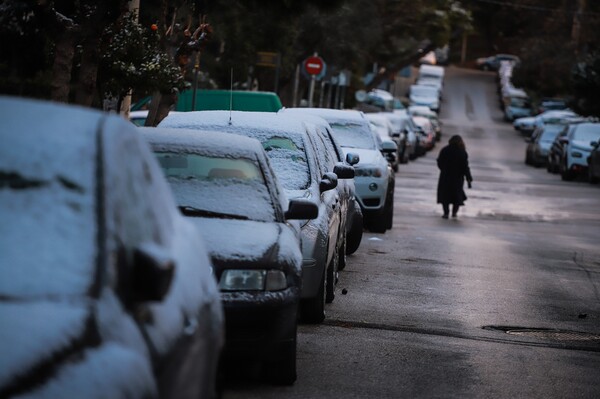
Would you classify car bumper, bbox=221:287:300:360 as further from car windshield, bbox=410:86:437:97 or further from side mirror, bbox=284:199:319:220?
car windshield, bbox=410:86:437:97

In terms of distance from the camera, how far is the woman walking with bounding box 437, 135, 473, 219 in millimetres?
25469

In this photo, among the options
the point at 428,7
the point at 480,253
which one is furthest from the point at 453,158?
the point at 428,7

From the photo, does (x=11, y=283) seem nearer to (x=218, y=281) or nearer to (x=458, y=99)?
(x=218, y=281)

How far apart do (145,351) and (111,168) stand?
0.63 meters

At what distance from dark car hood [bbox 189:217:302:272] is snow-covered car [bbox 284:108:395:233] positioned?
11.4m

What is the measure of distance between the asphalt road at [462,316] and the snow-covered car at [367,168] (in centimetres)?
37

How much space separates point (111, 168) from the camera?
4.73m

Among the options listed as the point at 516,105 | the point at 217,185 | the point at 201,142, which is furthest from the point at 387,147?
the point at 516,105

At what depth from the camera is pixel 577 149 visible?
40.3 meters

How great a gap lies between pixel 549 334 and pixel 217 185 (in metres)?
3.60

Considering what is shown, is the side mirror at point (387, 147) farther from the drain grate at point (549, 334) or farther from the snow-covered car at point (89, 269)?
the snow-covered car at point (89, 269)

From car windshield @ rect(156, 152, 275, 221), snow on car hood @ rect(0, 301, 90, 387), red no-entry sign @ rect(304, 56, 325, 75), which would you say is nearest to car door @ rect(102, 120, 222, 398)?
snow on car hood @ rect(0, 301, 90, 387)

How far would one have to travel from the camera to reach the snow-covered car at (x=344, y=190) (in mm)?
14625

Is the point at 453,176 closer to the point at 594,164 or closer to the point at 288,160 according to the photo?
the point at 288,160
